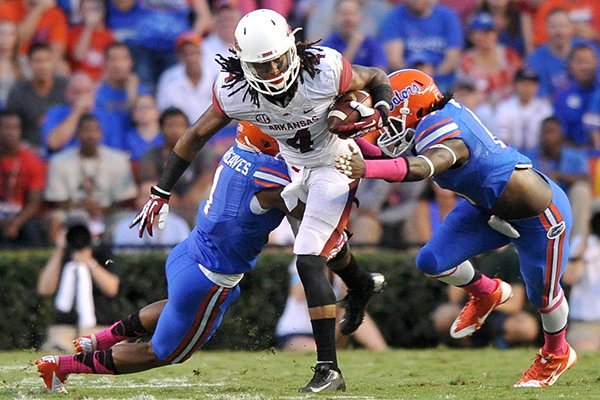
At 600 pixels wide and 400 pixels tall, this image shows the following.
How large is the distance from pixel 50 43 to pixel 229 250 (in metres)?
6.83

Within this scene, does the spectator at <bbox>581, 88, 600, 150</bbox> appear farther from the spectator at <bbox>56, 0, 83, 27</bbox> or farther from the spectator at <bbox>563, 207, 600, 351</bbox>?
the spectator at <bbox>56, 0, 83, 27</bbox>

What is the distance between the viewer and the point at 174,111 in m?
12.9

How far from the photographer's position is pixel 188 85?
1366 cm

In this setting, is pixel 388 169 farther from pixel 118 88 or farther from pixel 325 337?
pixel 118 88

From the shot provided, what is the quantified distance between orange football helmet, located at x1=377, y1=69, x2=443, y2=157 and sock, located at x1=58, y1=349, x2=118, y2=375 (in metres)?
2.05


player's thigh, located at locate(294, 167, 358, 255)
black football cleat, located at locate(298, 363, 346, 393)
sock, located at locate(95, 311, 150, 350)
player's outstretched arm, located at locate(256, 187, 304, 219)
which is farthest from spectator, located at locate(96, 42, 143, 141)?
black football cleat, located at locate(298, 363, 346, 393)

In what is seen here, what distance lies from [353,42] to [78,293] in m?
4.34

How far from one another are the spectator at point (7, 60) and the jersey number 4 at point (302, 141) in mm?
6637

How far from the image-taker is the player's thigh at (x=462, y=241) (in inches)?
333

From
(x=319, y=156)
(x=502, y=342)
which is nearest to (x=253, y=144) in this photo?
(x=319, y=156)

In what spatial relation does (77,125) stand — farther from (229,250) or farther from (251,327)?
(229,250)

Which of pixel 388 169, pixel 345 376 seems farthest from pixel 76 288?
pixel 388 169

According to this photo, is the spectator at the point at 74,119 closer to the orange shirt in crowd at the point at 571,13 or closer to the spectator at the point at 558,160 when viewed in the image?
the spectator at the point at 558,160

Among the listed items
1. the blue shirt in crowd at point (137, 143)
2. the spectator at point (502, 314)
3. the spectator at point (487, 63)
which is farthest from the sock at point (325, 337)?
the spectator at point (487, 63)
